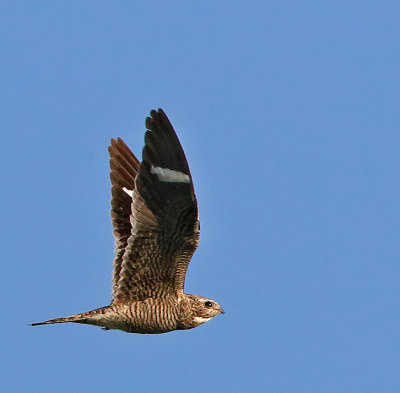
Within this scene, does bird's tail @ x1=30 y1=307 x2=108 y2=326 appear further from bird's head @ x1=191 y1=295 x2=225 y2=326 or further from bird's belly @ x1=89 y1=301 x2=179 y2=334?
bird's head @ x1=191 y1=295 x2=225 y2=326

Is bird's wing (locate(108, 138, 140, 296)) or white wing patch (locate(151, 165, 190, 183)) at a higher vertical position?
bird's wing (locate(108, 138, 140, 296))

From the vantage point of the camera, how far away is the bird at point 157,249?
10.9m

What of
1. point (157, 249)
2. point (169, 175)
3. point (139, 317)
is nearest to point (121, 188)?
point (157, 249)

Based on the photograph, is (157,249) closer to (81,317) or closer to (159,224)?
(159,224)

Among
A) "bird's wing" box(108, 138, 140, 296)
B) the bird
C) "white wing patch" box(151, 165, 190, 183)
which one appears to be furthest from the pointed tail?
"white wing patch" box(151, 165, 190, 183)

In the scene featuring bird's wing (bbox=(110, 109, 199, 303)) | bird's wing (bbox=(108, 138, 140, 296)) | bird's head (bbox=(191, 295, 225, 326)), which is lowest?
bird's head (bbox=(191, 295, 225, 326))

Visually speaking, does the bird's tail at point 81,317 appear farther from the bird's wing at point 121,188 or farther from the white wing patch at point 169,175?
the white wing patch at point 169,175

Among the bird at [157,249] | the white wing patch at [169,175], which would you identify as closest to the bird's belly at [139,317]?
the bird at [157,249]

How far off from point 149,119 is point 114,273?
203cm

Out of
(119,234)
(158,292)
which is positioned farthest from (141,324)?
(119,234)

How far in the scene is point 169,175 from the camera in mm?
10914

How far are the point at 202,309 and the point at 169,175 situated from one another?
1896mm

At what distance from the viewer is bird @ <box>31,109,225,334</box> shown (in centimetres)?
1089

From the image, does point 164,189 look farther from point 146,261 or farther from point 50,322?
point 50,322
